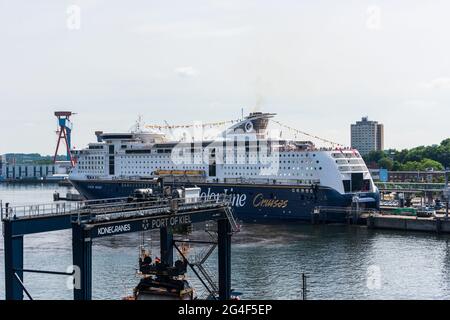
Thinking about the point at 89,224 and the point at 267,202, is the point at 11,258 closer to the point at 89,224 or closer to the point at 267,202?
the point at 89,224

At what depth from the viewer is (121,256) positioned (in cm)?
4003

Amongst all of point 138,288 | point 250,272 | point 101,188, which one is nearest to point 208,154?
point 101,188

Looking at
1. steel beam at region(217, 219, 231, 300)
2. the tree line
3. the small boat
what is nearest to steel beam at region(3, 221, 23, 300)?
the small boat

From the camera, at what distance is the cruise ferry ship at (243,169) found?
6003 centimetres

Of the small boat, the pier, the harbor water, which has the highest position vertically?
the pier

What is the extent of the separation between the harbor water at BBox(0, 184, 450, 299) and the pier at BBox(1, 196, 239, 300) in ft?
17.7

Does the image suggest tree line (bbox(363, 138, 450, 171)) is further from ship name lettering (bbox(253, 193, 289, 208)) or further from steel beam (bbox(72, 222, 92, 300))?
steel beam (bbox(72, 222, 92, 300))

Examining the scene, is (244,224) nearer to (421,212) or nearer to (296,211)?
(296,211)

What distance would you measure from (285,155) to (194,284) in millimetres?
34490

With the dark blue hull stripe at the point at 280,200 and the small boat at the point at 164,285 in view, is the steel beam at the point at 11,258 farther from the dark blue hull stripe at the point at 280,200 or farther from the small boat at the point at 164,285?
the dark blue hull stripe at the point at 280,200

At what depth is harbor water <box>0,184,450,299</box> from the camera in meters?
29.9

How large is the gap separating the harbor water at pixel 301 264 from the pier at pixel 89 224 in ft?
17.7

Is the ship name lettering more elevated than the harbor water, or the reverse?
the ship name lettering

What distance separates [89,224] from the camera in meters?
19.4
